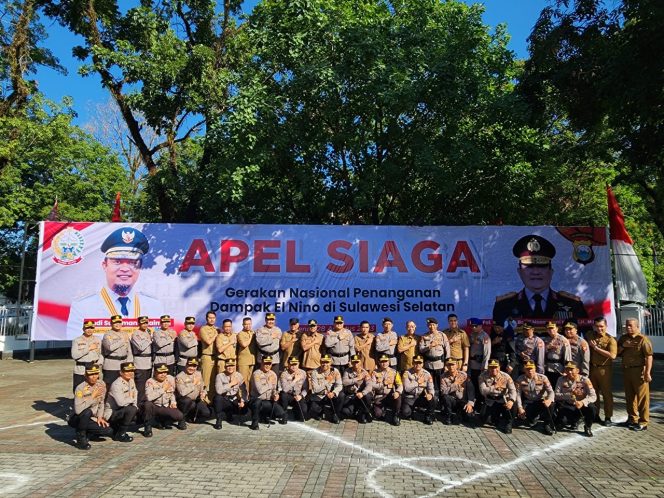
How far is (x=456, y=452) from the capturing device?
6328 millimetres

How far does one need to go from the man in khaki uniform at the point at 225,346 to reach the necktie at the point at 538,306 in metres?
5.94

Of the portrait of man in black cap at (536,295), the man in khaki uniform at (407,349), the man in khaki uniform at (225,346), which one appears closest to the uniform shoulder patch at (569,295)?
the portrait of man in black cap at (536,295)

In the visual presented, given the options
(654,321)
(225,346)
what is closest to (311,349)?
(225,346)

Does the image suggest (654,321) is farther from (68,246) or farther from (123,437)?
(68,246)

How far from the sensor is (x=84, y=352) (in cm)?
785

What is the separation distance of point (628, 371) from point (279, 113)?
8441 mm

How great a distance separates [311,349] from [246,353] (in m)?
1.16

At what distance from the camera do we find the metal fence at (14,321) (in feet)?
46.0

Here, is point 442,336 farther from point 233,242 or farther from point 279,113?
point 279,113

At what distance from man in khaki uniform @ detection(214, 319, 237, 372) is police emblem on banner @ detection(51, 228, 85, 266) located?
3.97 metres

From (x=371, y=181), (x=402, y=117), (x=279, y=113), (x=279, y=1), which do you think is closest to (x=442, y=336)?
(x=371, y=181)

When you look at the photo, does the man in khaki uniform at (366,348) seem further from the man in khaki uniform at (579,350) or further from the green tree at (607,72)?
the green tree at (607,72)

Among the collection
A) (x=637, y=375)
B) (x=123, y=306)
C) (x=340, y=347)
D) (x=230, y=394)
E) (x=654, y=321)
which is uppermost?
(x=123, y=306)

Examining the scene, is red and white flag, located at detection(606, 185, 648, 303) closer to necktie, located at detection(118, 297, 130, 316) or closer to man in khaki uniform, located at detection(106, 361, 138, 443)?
man in khaki uniform, located at detection(106, 361, 138, 443)
